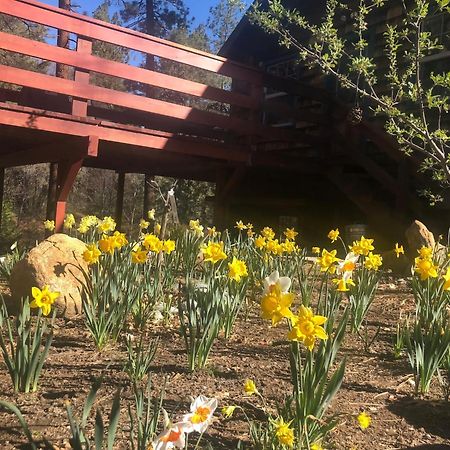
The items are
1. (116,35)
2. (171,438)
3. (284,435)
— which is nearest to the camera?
(171,438)

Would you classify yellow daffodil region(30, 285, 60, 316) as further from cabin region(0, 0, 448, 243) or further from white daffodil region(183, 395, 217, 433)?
cabin region(0, 0, 448, 243)

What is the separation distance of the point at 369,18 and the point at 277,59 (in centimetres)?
269

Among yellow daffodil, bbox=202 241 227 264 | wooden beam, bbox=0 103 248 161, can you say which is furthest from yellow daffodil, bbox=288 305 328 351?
wooden beam, bbox=0 103 248 161

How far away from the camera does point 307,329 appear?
164 centimetres

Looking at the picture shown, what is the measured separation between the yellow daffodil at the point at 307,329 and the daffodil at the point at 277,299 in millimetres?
37

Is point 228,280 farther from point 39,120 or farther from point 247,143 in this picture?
point 247,143

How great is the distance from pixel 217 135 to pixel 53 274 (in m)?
6.69

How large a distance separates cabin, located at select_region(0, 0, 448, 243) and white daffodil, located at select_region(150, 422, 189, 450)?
541 centimetres

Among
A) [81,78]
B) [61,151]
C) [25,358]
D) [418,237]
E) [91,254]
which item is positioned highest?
[81,78]

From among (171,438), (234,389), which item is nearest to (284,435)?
(171,438)

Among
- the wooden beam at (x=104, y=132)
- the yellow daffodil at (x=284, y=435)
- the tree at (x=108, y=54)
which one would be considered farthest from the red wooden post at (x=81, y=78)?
the tree at (x=108, y=54)

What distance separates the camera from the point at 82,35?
6535mm

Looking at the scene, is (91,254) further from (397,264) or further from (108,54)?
(108,54)

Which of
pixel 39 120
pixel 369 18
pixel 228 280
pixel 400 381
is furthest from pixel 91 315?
pixel 369 18
